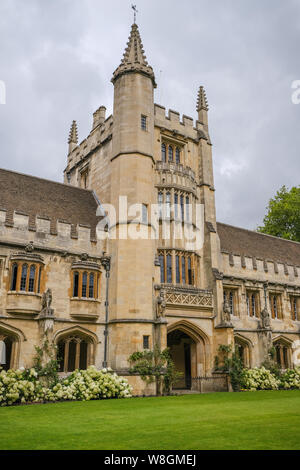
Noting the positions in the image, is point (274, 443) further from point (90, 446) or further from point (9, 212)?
point (9, 212)

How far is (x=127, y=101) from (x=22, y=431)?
17910mm

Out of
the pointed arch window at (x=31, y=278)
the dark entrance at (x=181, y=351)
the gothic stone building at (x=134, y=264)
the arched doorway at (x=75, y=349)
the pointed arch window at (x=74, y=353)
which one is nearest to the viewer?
the pointed arch window at (x=31, y=278)


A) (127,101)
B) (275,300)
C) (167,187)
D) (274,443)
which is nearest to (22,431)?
(274,443)

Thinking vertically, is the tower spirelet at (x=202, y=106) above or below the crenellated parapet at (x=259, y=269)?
above

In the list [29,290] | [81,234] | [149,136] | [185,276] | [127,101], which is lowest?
[29,290]

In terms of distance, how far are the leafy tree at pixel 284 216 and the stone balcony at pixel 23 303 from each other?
2703 cm

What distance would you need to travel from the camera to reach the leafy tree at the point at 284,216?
3734 centimetres

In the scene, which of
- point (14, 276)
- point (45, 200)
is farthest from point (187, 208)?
point (14, 276)

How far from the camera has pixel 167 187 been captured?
2233 cm

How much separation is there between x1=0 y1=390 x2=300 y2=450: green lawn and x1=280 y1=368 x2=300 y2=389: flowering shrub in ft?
41.3

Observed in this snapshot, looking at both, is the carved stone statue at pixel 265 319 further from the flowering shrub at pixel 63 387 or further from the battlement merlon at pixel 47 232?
the battlement merlon at pixel 47 232

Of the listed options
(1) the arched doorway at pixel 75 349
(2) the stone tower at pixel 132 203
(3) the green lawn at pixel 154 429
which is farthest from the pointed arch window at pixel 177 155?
(3) the green lawn at pixel 154 429

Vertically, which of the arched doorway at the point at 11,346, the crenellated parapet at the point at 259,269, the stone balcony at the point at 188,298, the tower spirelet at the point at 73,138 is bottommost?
the arched doorway at the point at 11,346

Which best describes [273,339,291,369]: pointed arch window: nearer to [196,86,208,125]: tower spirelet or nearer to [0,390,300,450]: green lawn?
[196,86,208,125]: tower spirelet
